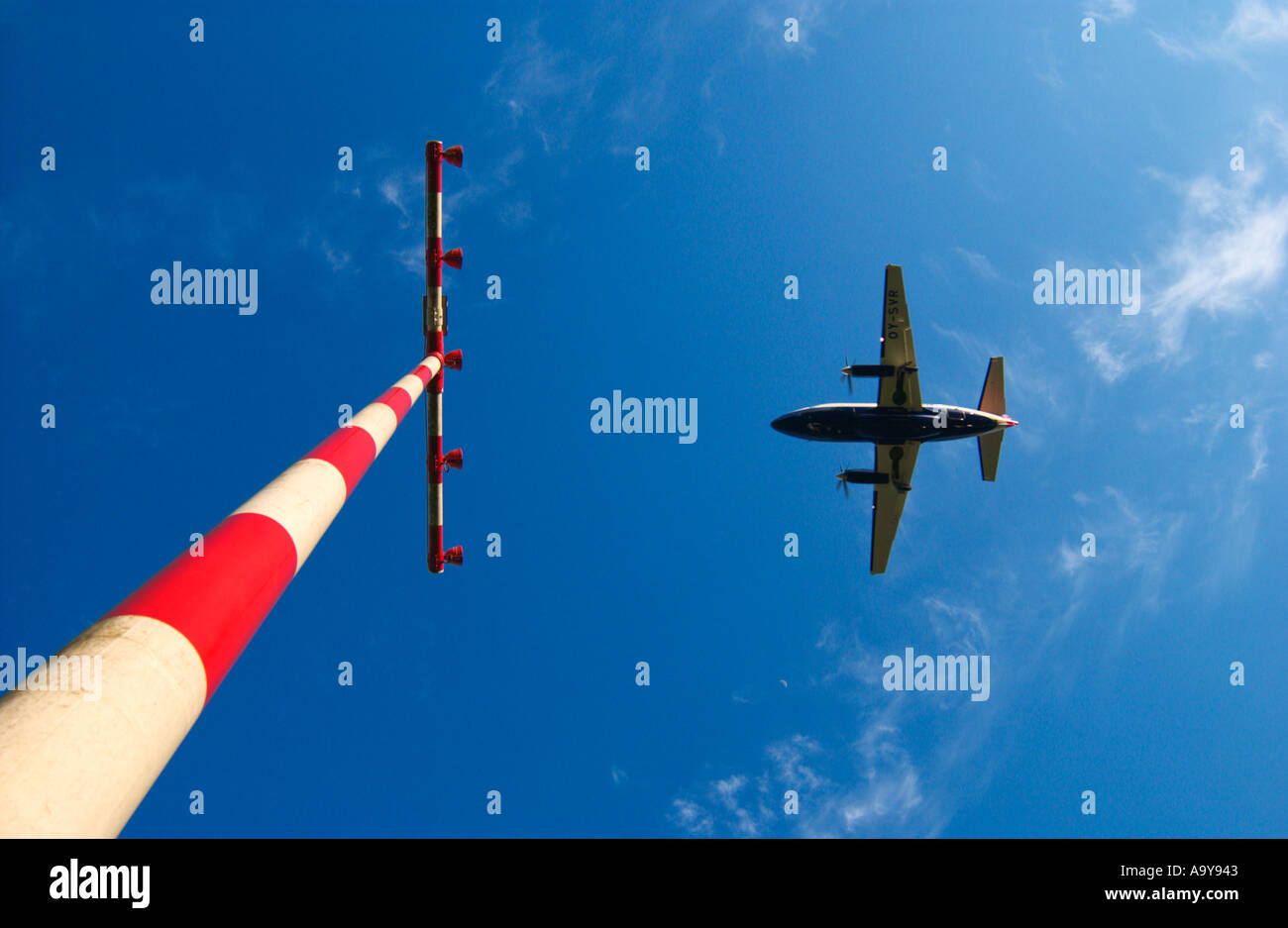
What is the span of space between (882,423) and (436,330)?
2308cm

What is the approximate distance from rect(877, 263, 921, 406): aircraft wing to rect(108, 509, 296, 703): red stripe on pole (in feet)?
107

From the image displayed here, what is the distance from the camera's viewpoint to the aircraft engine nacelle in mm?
36750

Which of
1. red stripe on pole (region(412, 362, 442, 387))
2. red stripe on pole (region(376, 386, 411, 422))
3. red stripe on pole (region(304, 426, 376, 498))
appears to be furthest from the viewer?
red stripe on pole (region(412, 362, 442, 387))

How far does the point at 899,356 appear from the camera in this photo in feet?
114

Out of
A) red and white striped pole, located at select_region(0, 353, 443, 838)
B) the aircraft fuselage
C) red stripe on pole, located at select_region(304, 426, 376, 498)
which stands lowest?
red and white striped pole, located at select_region(0, 353, 443, 838)

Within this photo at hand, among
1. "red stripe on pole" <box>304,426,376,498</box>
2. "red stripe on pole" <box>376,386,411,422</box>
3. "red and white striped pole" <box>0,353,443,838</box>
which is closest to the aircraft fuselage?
"red stripe on pole" <box>376,386,411,422</box>

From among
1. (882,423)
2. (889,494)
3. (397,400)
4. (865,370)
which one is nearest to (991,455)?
(889,494)

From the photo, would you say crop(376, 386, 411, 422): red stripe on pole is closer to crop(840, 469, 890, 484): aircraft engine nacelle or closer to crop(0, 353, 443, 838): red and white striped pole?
crop(0, 353, 443, 838): red and white striped pole

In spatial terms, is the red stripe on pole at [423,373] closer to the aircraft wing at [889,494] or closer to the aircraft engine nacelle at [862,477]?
the aircraft engine nacelle at [862,477]

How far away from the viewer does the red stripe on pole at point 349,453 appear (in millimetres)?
11633

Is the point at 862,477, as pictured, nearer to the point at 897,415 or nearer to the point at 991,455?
the point at 897,415

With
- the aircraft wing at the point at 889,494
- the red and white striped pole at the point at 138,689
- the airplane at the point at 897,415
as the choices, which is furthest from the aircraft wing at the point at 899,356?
the red and white striped pole at the point at 138,689
